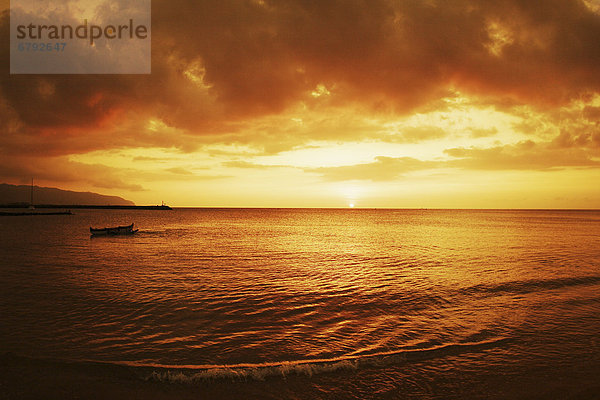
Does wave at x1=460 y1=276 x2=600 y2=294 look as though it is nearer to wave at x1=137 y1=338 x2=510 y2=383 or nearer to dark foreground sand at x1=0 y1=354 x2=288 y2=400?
wave at x1=137 y1=338 x2=510 y2=383

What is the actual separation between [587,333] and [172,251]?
3530cm

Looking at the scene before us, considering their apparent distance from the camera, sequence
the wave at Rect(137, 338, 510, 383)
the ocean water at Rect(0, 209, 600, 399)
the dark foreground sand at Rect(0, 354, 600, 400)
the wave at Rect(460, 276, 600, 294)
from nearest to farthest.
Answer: the dark foreground sand at Rect(0, 354, 600, 400) < the ocean water at Rect(0, 209, 600, 399) < the wave at Rect(137, 338, 510, 383) < the wave at Rect(460, 276, 600, 294)

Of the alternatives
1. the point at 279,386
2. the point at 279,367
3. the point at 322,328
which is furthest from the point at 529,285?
the point at 279,386

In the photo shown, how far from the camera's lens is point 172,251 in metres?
37.2

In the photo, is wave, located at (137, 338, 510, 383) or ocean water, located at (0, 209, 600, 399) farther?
wave, located at (137, 338, 510, 383)

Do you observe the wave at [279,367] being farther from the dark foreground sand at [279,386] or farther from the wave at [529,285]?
the wave at [529,285]

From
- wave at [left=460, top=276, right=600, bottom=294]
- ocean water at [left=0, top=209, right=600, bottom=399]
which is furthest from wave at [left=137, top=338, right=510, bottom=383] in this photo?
wave at [left=460, top=276, right=600, bottom=294]

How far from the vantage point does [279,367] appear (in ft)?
30.2

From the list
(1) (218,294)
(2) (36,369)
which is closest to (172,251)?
(1) (218,294)

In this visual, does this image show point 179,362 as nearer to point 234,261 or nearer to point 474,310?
point 474,310

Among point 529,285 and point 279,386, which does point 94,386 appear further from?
point 529,285

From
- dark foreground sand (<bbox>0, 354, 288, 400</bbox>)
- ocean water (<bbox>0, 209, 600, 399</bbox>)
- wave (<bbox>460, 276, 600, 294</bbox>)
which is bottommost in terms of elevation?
→ wave (<bbox>460, 276, 600, 294</bbox>)

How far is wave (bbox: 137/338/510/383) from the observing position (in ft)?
28.8

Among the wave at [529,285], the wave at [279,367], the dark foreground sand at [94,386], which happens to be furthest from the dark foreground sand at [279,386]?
the wave at [529,285]
